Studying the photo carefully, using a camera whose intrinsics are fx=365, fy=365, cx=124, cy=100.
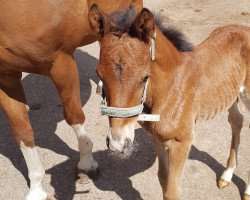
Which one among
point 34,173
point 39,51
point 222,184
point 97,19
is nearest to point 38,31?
point 39,51

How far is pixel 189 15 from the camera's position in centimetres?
671

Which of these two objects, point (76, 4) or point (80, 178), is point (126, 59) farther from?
point (80, 178)

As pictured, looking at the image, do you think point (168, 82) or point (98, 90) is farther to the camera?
point (98, 90)

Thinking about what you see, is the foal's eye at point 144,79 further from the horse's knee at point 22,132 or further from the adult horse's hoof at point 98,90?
the adult horse's hoof at point 98,90

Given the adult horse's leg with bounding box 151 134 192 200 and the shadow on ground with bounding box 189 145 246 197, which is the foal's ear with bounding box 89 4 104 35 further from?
the shadow on ground with bounding box 189 145 246 197

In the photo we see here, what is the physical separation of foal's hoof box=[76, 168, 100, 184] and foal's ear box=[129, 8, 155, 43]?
200 centimetres

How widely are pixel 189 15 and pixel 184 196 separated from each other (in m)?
4.19

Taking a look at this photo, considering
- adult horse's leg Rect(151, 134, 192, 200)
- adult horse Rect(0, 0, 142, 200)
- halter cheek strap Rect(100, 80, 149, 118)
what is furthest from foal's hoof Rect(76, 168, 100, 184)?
halter cheek strap Rect(100, 80, 149, 118)

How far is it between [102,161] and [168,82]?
173 centimetres

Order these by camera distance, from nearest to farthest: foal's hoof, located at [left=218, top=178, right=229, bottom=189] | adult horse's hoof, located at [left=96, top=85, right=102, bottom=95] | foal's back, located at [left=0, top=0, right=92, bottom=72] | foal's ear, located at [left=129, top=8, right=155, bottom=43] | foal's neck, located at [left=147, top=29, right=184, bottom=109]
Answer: foal's ear, located at [left=129, top=8, right=155, bottom=43] < foal's neck, located at [left=147, top=29, right=184, bottom=109] < foal's back, located at [left=0, top=0, right=92, bottom=72] < foal's hoof, located at [left=218, top=178, right=229, bottom=189] < adult horse's hoof, located at [left=96, top=85, right=102, bottom=95]

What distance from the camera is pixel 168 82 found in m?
2.44

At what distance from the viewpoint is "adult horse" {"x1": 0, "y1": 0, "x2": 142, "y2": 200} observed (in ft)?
9.12

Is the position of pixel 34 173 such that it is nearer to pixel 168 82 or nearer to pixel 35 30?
pixel 35 30

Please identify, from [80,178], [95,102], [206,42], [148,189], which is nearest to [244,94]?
[206,42]
